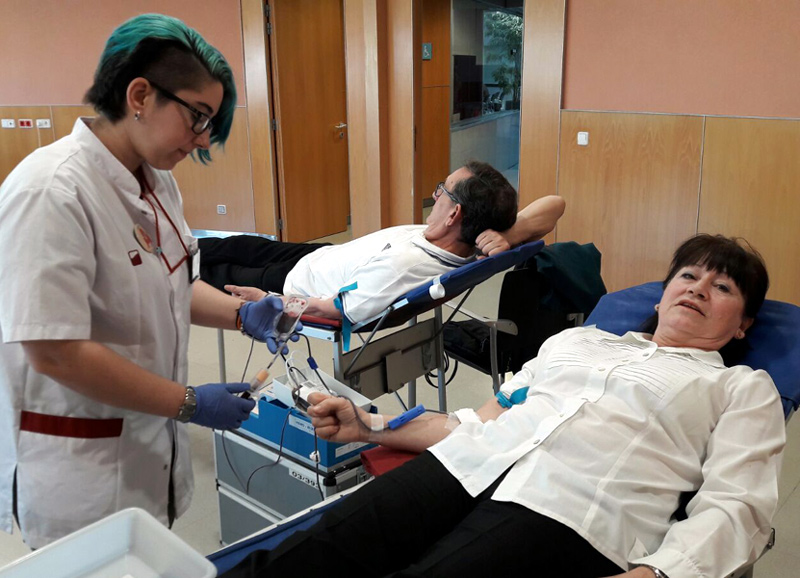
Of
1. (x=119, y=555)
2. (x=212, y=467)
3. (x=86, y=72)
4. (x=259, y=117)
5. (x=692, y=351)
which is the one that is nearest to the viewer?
(x=119, y=555)

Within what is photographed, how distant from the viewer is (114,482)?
4.42ft

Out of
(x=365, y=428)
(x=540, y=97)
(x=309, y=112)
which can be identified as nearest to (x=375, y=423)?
(x=365, y=428)

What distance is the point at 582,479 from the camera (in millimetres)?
1428

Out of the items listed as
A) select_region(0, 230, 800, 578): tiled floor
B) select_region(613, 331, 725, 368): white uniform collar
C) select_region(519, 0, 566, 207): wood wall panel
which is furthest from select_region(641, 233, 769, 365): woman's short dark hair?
select_region(519, 0, 566, 207): wood wall panel

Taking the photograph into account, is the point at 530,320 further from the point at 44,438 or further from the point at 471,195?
the point at 44,438

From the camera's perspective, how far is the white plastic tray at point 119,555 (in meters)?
1.07

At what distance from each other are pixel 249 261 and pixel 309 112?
3148mm

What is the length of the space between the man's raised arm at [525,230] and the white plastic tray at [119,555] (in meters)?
1.52

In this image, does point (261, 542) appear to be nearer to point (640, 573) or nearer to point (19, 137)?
point (640, 573)

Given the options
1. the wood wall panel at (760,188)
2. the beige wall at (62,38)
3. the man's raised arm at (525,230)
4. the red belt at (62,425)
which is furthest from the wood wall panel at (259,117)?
the red belt at (62,425)

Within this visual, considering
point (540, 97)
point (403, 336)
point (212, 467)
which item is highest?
point (540, 97)

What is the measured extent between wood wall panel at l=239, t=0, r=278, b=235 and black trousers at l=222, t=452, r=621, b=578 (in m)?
4.76

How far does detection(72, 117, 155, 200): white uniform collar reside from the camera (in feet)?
4.17

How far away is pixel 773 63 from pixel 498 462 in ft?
10.8
